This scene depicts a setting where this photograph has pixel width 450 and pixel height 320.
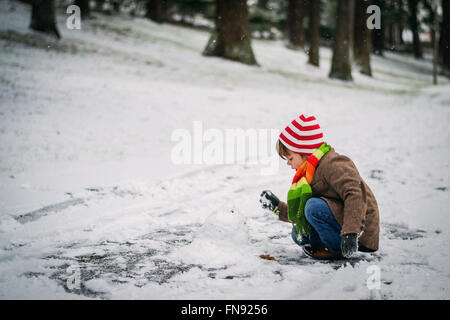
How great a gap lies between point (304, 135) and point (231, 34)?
1231cm

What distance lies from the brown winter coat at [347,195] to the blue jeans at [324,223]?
0.13ft

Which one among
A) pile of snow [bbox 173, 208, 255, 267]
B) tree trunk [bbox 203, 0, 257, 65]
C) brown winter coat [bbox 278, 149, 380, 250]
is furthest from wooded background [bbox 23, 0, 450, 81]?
brown winter coat [bbox 278, 149, 380, 250]

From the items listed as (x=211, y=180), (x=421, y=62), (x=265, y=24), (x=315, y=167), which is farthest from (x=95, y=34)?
(x=421, y=62)

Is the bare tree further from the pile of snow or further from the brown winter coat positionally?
the pile of snow

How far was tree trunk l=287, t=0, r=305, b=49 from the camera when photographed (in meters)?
24.1

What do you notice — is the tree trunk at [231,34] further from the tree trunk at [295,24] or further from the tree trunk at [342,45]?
the tree trunk at [295,24]

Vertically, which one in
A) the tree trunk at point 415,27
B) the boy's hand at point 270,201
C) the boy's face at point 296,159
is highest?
the tree trunk at point 415,27

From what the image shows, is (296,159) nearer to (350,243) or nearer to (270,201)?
(270,201)

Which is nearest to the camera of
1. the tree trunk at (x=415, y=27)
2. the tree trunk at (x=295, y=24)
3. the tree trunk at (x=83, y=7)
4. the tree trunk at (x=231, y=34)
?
the tree trunk at (x=231, y=34)

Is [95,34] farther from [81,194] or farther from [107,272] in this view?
[107,272]

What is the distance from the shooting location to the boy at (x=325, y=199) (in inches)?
81.6

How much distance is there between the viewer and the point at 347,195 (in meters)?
2.10

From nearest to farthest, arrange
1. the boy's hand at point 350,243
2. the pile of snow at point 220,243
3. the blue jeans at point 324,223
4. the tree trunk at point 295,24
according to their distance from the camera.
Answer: the boy's hand at point 350,243 < the blue jeans at point 324,223 < the pile of snow at point 220,243 < the tree trunk at point 295,24

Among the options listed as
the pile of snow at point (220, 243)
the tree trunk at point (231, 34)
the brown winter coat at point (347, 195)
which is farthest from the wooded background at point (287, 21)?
the brown winter coat at point (347, 195)
